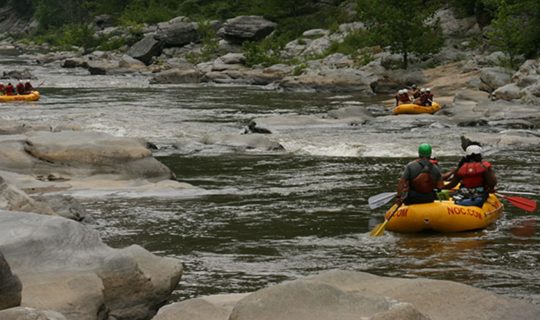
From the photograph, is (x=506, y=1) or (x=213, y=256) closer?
(x=213, y=256)

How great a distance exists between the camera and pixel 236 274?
975cm

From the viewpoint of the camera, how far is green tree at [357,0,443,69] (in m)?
37.3

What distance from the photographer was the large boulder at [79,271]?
6.38 m

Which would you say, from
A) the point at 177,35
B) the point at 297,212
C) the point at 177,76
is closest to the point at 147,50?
the point at 177,35

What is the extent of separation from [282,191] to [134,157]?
2.59 meters

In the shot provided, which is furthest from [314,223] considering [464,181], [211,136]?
[211,136]

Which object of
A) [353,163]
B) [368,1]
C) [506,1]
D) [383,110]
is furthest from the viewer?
[368,1]

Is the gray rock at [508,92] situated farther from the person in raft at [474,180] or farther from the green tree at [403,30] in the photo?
the person in raft at [474,180]

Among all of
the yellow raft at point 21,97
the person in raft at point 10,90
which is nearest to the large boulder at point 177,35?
the person in raft at point 10,90

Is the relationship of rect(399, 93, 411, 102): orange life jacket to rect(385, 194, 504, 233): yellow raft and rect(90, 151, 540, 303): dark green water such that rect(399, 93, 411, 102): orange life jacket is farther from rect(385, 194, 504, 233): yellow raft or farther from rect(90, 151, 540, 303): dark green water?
rect(385, 194, 504, 233): yellow raft

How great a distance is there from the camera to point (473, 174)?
12266 mm

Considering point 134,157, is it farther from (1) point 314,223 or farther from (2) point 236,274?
(2) point 236,274

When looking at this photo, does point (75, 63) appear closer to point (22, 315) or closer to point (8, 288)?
point (8, 288)

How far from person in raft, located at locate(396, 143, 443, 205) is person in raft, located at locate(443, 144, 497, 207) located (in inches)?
21.1
